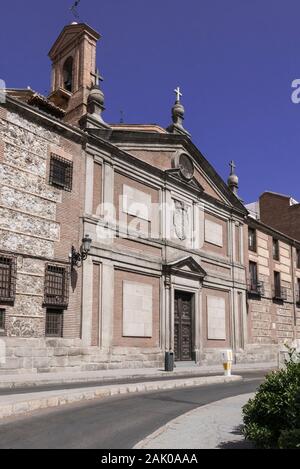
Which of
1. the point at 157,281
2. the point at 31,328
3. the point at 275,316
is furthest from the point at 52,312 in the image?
the point at 275,316

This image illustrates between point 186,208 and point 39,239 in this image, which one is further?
point 186,208

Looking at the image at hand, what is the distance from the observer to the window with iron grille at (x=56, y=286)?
59.3ft

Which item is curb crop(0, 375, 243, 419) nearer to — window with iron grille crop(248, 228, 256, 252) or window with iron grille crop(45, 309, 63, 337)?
window with iron grille crop(45, 309, 63, 337)

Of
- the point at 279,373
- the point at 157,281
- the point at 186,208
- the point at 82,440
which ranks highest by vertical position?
the point at 186,208

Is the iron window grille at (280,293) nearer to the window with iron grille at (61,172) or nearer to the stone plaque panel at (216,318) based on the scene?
the stone plaque panel at (216,318)

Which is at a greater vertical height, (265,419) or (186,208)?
(186,208)

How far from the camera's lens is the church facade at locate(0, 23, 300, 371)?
17.6 meters

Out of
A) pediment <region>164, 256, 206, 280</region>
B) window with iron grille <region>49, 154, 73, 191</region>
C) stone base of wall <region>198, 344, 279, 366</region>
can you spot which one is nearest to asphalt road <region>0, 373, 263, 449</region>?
window with iron grille <region>49, 154, 73, 191</region>

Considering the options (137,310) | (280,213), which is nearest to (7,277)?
(137,310)

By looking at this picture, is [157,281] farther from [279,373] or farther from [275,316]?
[279,373]

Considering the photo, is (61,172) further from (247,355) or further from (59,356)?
(247,355)
